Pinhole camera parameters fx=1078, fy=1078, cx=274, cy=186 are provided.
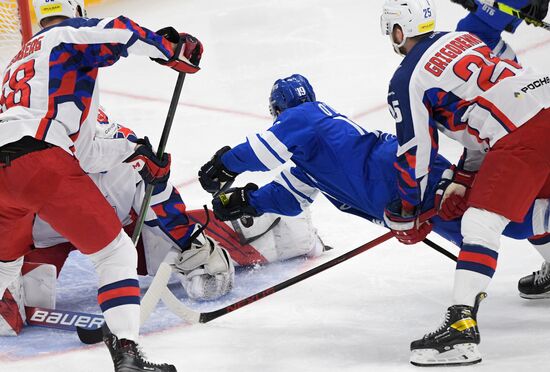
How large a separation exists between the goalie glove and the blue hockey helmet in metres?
0.56

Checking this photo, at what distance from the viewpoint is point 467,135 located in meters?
3.21

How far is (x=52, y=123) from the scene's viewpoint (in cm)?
305

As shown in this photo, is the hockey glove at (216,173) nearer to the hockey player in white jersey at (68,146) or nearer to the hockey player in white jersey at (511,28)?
the hockey player in white jersey at (68,146)

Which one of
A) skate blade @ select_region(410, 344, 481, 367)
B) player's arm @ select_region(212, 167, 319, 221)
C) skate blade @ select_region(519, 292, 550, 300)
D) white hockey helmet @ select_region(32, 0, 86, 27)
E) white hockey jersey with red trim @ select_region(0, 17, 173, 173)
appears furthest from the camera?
player's arm @ select_region(212, 167, 319, 221)

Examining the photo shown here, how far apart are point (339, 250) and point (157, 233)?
787 mm

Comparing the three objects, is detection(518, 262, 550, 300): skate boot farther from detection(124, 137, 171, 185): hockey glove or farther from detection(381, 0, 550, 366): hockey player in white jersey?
detection(124, 137, 171, 185): hockey glove

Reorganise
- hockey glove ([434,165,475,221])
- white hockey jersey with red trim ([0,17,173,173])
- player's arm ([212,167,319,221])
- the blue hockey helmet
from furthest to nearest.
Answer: player's arm ([212,167,319,221])
the blue hockey helmet
hockey glove ([434,165,475,221])
white hockey jersey with red trim ([0,17,173,173])

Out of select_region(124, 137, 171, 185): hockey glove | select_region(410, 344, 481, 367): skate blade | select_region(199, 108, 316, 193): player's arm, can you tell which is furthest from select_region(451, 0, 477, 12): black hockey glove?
select_region(410, 344, 481, 367): skate blade

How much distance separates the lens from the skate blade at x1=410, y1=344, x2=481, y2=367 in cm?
288

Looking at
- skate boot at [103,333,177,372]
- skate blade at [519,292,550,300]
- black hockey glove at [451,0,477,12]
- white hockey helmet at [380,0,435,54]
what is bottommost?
skate blade at [519,292,550,300]

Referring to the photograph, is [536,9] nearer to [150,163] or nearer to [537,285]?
[537,285]

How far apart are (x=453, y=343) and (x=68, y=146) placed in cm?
120

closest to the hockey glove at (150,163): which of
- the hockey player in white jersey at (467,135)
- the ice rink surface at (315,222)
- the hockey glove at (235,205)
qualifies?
the hockey glove at (235,205)

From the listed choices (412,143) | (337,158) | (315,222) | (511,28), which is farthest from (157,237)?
(511,28)
